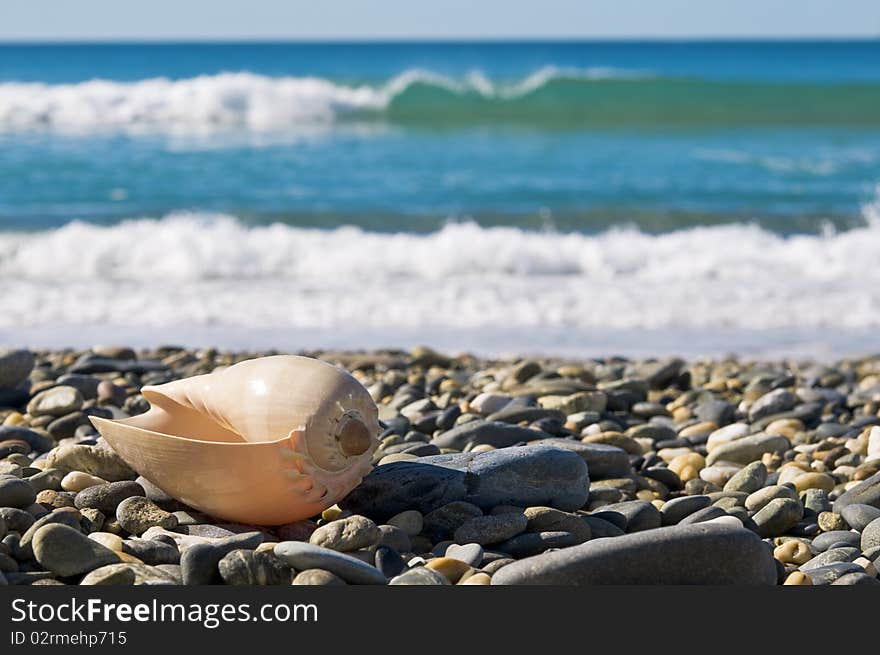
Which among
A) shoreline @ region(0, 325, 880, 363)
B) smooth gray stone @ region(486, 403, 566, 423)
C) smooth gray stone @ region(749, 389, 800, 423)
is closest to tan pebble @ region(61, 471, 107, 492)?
smooth gray stone @ region(486, 403, 566, 423)

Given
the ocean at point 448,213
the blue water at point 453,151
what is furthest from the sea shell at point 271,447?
the blue water at point 453,151

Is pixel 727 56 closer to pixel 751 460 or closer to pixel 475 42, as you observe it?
pixel 475 42

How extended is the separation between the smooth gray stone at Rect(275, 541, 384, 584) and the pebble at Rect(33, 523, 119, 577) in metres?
0.45

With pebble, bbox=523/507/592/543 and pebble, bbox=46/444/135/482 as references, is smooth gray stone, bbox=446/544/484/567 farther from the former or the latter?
pebble, bbox=46/444/135/482

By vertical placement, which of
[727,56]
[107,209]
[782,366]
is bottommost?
[782,366]

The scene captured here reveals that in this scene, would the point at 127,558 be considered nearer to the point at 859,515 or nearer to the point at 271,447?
the point at 271,447

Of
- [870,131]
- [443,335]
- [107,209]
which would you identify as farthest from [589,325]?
[870,131]

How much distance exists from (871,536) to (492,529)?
3.67ft

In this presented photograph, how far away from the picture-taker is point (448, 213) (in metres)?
14.2

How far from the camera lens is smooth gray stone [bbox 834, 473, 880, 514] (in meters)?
3.58

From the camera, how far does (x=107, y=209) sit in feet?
47.7

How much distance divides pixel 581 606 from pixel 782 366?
458cm

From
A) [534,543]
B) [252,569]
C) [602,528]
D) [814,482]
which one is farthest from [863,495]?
[252,569]

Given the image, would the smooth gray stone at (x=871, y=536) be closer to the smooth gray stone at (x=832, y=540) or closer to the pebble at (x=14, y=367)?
the smooth gray stone at (x=832, y=540)
